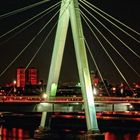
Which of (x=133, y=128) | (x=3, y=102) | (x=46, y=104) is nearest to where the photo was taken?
(x=46, y=104)

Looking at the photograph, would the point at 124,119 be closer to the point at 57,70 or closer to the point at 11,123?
the point at 11,123

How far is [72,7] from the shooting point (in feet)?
116

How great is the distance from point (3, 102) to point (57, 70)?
25.6 ft

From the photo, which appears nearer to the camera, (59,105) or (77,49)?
(77,49)

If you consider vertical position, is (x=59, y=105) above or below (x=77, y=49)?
below

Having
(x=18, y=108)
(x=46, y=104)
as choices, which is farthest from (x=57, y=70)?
(x=18, y=108)

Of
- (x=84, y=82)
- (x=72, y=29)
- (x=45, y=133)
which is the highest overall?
(x=72, y=29)

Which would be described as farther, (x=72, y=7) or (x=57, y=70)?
(x=57, y=70)

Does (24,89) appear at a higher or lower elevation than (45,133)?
higher

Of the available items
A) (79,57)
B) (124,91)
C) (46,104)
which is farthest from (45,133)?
(124,91)

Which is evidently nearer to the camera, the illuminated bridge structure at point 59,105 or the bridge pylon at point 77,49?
the bridge pylon at point 77,49

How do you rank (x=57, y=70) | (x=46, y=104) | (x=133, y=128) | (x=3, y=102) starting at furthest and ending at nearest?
(x=133, y=128) → (x=3, y=102) → (x=46, y=104) → (x=57, y=70)

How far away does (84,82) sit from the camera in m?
34.5

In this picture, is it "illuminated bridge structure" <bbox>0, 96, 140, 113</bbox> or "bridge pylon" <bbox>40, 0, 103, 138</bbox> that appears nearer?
"bridge pylon" <bbox>40, 0, 103, 138</bbox>
